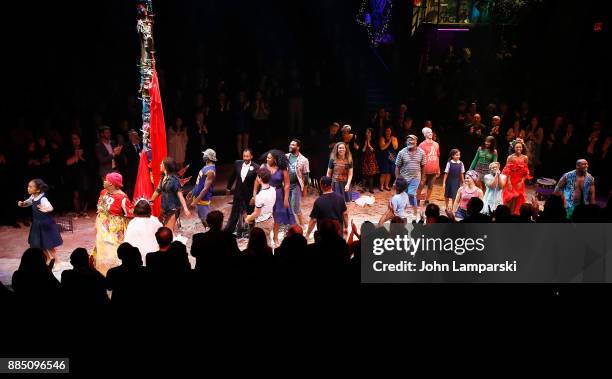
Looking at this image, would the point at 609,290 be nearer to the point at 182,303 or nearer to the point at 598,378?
the point at 598,378

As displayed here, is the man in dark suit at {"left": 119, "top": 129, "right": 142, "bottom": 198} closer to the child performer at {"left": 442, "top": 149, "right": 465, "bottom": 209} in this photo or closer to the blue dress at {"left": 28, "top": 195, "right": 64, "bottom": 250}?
the blue dress at {"left": 28, "top": 195, "right": 64, "bottom": 250}

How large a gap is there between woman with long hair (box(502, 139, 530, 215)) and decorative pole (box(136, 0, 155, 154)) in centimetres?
569

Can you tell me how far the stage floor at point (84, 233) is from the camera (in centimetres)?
814

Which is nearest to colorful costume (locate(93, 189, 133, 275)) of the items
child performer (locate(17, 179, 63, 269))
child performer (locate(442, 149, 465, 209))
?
child performer (locate(17, 179, 63, 269))

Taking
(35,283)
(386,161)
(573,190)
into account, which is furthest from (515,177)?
(35,283)

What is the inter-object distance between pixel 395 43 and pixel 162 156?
1120 cm

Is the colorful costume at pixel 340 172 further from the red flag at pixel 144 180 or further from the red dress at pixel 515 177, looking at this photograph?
the red flag at pixel 144 180

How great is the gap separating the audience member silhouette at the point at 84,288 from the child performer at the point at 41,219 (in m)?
3.24

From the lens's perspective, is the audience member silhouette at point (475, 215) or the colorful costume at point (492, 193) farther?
the colorful costume at point (492, 193)

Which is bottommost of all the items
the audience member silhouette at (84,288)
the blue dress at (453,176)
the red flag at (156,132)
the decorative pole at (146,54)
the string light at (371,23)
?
the audience member silhouette at (84,288)

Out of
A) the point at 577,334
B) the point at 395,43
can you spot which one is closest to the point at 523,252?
the point at 577,334

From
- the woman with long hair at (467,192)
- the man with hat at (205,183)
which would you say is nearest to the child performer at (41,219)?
the man with hat at (205,183)

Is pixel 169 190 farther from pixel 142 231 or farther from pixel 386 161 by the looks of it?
pixel 386 161

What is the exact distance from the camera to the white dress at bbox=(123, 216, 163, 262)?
654 centimetres
